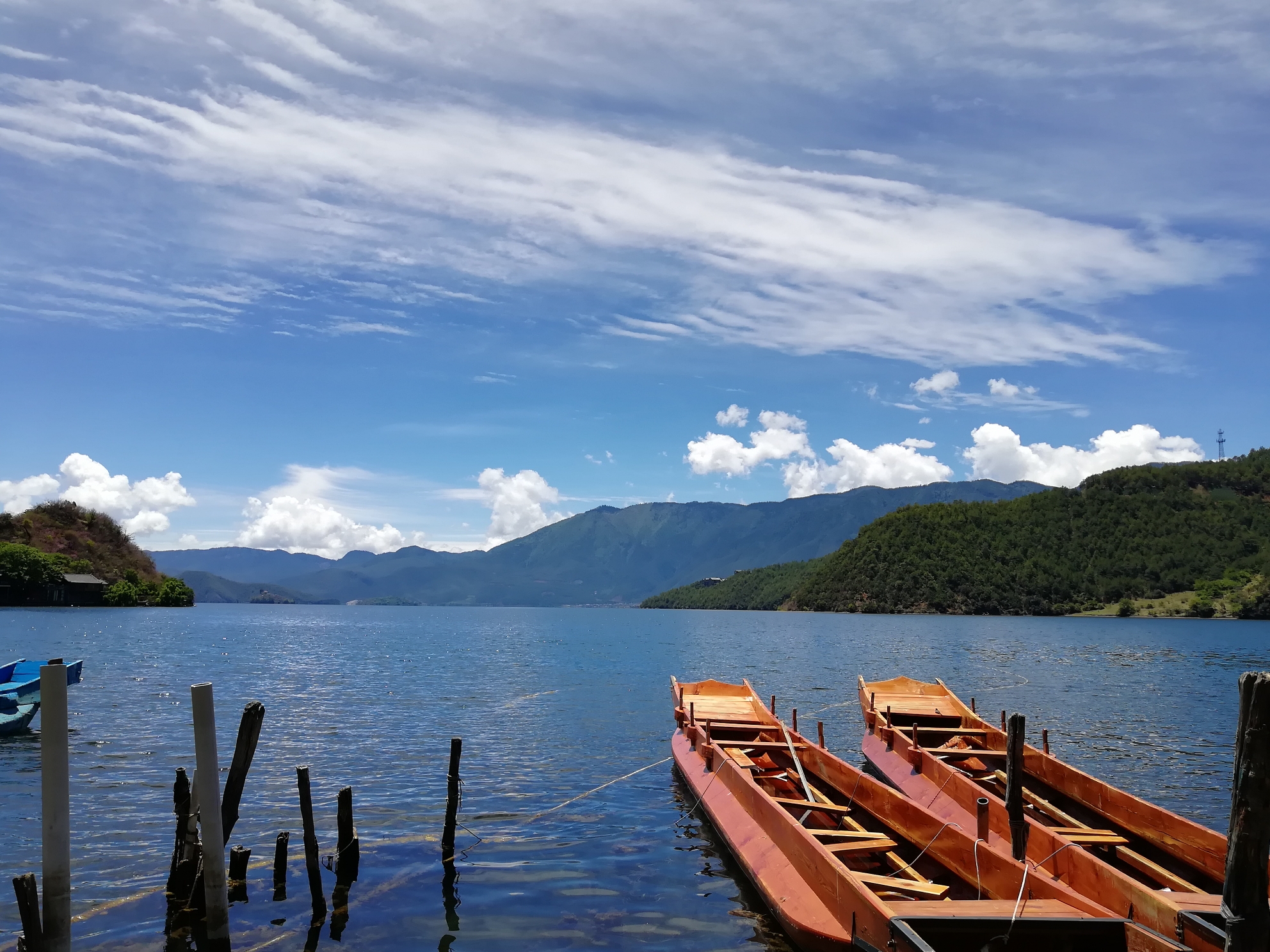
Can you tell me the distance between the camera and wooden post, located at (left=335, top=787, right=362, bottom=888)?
56.9 ft

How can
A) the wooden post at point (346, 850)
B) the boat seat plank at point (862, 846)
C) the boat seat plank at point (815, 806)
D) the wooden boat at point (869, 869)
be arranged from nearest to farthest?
the wooden boat at point (869, 869)
the boat seat plank at point (862, 846)
the wooden post at point (346, 850)
the boat seat plank at point (815, 806)

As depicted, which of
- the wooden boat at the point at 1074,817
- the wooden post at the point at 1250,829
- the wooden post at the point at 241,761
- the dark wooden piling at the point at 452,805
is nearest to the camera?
the wooden post at the point at 1250,829

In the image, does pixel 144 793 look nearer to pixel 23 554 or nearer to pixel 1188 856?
pixel 1188 856

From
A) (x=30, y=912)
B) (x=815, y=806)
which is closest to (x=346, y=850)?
(x=30, y=912)

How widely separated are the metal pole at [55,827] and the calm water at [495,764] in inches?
158

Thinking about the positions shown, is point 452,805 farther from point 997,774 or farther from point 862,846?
point 997,774

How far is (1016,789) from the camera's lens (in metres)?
16.1

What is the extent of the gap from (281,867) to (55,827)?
A: 7.08 metres

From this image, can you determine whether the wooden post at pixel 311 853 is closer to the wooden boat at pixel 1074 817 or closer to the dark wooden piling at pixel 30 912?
the dark wooden piling at pixel 30 912

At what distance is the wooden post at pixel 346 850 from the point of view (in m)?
17.3

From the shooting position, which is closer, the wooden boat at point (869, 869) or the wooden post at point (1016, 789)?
the wooden boat at point (869, 869)

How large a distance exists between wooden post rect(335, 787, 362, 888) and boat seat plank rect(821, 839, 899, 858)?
9.19 metres

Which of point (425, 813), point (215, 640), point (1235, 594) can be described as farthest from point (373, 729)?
point (1235, 594)

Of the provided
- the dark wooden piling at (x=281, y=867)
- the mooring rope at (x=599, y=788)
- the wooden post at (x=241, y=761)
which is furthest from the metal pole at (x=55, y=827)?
the mooring rope at (x=599, y=788)
